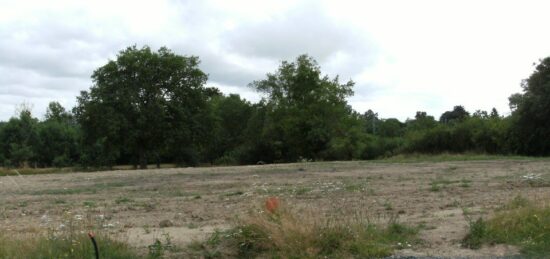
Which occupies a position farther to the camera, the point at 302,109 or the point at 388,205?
the point at 302,109

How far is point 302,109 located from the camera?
64.8 meters

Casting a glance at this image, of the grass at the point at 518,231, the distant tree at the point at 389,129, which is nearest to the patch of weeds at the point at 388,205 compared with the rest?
the grass at the point at 518,231

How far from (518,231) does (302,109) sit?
183 ft

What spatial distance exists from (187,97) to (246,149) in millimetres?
18027

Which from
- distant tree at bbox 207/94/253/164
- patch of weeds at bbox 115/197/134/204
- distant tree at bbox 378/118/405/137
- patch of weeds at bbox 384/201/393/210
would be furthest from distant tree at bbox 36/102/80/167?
patch of weeds at bbox 384/201/393/210

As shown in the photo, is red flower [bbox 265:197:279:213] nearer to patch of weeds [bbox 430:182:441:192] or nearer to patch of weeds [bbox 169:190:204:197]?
patch of weeds [bbox 169:190:204:197]

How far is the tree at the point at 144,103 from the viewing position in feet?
179

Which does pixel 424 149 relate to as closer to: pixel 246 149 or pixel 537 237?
pixel 246 149

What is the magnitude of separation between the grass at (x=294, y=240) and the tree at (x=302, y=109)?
52.4 metres

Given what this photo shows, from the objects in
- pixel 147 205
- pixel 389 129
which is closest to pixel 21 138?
pixel 389 129

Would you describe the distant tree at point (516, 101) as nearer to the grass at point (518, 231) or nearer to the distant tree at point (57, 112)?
the grass at point (518, 231)

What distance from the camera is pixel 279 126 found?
66.1 metres

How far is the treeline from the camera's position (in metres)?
47.1

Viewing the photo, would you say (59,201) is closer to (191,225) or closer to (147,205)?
(147,205)
